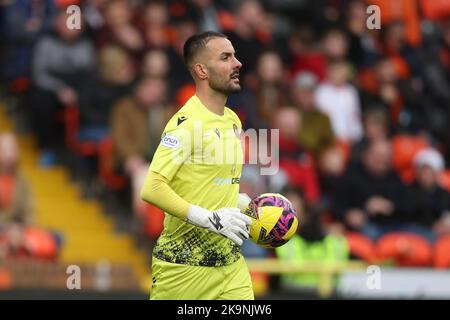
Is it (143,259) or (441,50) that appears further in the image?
(441,50)

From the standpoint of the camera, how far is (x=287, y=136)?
15125mm

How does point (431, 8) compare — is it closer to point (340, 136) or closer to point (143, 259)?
point (340, 136)

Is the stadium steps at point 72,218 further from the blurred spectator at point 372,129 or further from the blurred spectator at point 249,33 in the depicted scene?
the blurred spectator at point 372,129

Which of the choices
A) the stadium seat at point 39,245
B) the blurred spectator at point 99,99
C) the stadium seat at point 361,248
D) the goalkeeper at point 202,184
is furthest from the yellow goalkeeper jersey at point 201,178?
the blurred spectator at point 99,99

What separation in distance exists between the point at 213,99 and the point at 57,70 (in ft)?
22.6

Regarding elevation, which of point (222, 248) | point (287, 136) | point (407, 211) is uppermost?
point (287, 136)

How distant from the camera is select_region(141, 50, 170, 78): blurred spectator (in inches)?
580

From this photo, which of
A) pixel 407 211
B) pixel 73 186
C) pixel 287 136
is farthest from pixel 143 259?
pixel 407 211

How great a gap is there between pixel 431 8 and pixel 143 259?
20.6 feet

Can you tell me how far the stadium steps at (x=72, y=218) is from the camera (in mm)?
14430

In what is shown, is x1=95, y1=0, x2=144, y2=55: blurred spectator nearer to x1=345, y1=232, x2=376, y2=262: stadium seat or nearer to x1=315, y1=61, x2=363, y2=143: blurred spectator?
x1=315, y1=61, x2=363, y2=143: blurred spectator

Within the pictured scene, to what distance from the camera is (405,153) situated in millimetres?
15680

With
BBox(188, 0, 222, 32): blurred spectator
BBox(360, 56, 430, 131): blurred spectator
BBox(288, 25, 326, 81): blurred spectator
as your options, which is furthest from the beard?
BBox(360, 56, 430, 131): blurred spectator

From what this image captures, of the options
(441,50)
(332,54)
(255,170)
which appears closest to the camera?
(255,170)
